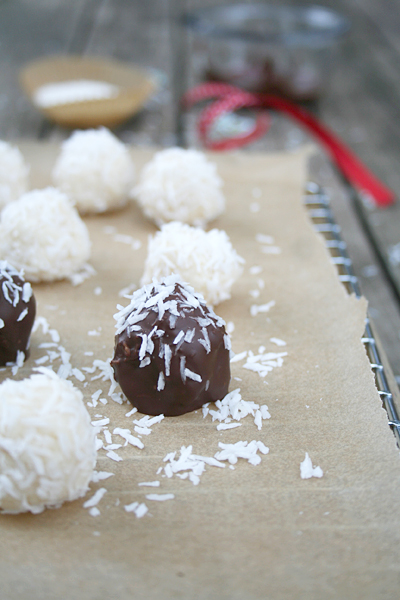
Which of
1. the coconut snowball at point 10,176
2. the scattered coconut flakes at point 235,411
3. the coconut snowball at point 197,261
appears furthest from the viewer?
the coconut snowball at point 10,176

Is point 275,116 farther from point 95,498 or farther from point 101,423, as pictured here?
point 95,498

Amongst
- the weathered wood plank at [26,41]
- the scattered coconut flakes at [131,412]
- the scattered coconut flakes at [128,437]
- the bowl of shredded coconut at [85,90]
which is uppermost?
the scattered coconut flakes at [128,437]

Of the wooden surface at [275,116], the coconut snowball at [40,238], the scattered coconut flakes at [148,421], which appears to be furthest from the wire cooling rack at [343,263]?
the coconut snowball at [40,238]

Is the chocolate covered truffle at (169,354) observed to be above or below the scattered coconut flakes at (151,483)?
above

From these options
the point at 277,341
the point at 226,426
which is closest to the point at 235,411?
the point at 226,426

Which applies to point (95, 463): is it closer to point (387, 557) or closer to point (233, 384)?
point (233, 384)

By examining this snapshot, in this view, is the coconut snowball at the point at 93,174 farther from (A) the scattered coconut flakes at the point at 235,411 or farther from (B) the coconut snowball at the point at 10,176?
(A) the scattered coconut flakes at the point at 235,411

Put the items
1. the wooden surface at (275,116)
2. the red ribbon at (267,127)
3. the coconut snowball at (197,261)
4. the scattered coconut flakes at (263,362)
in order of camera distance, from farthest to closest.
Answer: the red ribbon at (267,127) → the wooden surface at (275,116) → the coconut snowball at (197,261) → the scattered coconut flakes at (263,362)
